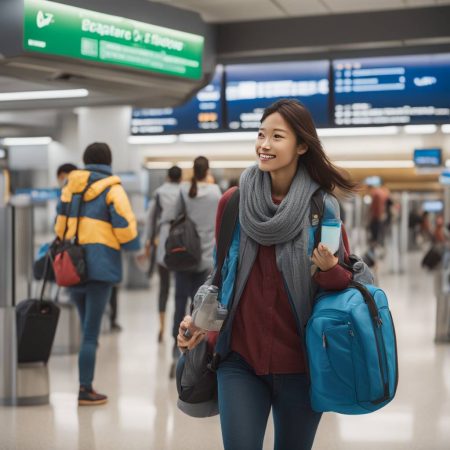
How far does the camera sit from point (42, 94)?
34.4ft

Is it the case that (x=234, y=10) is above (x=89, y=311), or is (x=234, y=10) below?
above

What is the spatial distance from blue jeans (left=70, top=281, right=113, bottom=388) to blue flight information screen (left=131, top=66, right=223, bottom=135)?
170 inches

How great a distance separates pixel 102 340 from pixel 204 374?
599cm

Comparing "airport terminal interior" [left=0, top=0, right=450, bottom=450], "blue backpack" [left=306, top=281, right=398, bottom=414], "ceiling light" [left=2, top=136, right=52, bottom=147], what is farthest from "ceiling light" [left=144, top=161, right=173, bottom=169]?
"blue backpack" [left=306, top=281, right=398, bottom=414]

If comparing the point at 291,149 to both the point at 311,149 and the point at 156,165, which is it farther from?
the point at 156,165

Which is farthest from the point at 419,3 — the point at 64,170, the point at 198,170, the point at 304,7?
Answer: the point at 64,170

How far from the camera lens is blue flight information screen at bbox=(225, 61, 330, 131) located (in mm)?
9391

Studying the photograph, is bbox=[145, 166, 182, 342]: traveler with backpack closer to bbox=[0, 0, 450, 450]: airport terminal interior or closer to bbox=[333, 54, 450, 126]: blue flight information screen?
bbox=[0, 0, 450, 450]: airport terminal interior

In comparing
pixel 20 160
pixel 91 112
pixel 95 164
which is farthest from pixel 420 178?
pixel 95 164

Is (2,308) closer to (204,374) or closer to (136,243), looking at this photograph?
(136,243)

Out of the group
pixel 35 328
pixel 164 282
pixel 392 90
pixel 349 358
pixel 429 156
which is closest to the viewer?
pixel 349 358

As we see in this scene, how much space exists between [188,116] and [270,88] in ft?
3.49

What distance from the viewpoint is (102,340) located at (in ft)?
29.2

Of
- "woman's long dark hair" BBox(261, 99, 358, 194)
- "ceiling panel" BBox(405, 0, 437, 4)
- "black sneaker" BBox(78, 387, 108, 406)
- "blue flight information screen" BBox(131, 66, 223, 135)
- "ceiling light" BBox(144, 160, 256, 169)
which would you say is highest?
"ceiling panel" BBox(405, 0, 437, 4)
